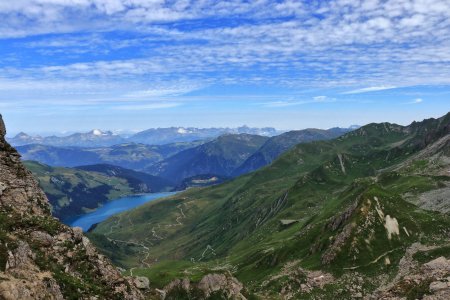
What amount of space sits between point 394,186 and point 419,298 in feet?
502

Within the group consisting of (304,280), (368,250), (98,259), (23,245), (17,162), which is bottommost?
(304,280)

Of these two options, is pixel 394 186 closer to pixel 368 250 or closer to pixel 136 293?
pixel 368 250

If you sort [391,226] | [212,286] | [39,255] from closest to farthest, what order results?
[39,255]
[212,286]
[391,226]

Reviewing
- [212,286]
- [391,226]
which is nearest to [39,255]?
[212,286]

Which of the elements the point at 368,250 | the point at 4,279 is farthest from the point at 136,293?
the point at 368,250

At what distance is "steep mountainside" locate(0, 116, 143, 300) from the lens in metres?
41.7

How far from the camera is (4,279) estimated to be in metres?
38.7

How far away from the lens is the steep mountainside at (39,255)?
41.7m

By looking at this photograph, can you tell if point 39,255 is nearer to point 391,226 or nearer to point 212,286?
point 212,286

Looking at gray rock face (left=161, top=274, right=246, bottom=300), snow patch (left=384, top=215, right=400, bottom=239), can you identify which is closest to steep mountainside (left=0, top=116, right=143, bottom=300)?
gray rock face (left=161, top=274, right=246, bottom=300)

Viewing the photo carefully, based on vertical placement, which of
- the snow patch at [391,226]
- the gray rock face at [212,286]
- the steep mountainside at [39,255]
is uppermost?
the steep mountainside at [39,255]

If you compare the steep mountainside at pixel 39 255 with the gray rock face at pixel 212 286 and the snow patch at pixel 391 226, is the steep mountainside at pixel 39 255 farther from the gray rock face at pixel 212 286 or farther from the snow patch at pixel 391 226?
the snow patch at pixel 391 226

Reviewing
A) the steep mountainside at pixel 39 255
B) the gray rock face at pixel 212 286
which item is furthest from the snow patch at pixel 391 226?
the steep mountainside at pixel 39 255

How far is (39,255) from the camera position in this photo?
46.9 metres
